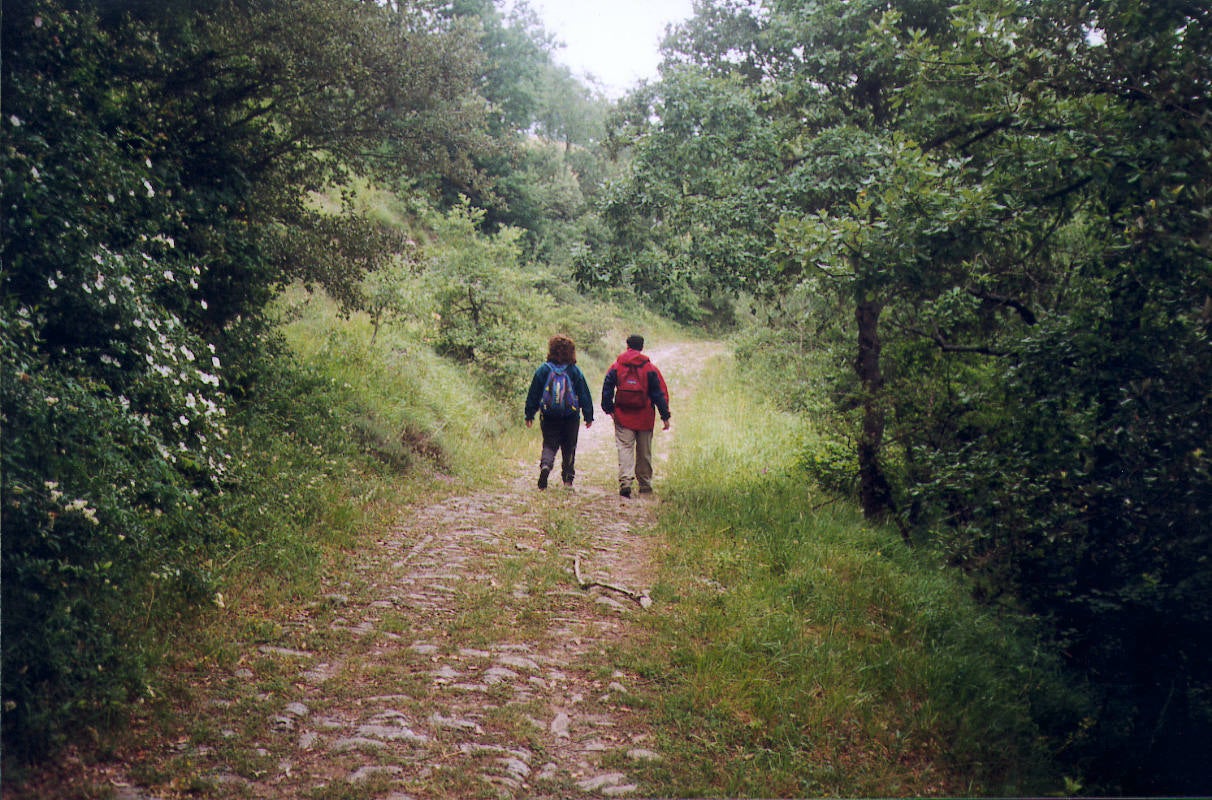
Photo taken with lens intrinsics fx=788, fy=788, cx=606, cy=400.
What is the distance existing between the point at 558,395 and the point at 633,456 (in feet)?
4.32

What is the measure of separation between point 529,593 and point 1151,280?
16.5ft

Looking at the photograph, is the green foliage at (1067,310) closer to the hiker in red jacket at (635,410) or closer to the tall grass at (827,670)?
the tall grass at (827,670)

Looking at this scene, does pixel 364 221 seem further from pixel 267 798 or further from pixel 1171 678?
pixel 1171 678

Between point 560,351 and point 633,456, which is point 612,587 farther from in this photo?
point 560,351

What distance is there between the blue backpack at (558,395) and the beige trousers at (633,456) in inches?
28.2

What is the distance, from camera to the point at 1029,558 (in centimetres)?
595

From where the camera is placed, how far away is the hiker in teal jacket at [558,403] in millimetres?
10406

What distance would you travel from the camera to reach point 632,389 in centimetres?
1059

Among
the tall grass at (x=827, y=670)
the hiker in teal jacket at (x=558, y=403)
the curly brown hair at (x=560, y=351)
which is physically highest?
the curly brown hair at (x=560, y=351)

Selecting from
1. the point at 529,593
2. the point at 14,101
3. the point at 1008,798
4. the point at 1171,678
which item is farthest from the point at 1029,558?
the point at 14,101

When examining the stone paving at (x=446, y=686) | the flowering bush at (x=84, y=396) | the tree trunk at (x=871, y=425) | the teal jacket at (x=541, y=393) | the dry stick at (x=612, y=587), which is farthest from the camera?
the teal jacket at (x=541, y=393)

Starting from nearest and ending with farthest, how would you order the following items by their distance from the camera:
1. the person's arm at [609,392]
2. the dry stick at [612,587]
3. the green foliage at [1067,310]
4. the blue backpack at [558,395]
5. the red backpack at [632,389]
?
the green foliage at [1067,310] → the dry stick at [612,587] → the blue backpack at [558,395] → the red backpack at [632,389] → the person's arm at [609,392]

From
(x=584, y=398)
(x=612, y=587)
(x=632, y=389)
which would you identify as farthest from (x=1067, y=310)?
(x=584, y=398)

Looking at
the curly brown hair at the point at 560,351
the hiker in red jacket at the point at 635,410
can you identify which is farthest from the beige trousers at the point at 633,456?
the curly brown hair at the point at 560,351
